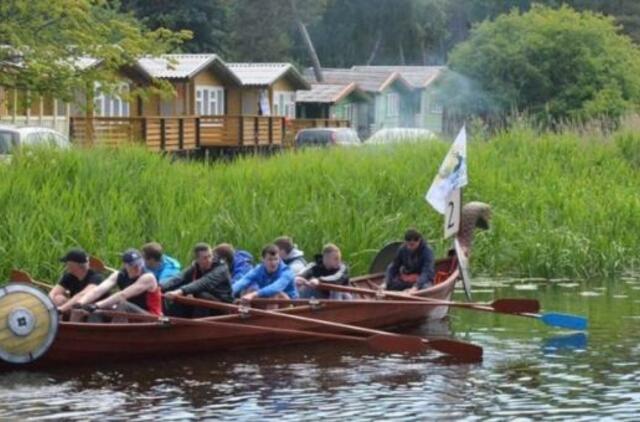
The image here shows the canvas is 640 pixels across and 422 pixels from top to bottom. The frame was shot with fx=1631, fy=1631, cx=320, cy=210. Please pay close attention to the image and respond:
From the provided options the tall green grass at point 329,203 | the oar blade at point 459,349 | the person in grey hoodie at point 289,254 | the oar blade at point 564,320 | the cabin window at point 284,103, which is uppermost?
the cabin window at point 284,103

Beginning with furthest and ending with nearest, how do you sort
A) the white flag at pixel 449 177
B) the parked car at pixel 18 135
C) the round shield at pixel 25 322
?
the parked car at pixel 18 135, the white flag at pixel 449 177, the round shield at pixel 25 322

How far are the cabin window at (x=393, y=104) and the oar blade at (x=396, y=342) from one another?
202 ft

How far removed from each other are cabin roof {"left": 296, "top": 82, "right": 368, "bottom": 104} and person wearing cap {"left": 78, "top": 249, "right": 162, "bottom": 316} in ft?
171

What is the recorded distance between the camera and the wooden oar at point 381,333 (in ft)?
56.2

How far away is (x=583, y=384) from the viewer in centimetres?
1599

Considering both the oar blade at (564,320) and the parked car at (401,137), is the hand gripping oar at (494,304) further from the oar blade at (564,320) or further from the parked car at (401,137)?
the parked car at (401,137)

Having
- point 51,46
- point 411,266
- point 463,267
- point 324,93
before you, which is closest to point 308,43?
point 324,93

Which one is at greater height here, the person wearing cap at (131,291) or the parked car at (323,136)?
the parked car at (323,136)

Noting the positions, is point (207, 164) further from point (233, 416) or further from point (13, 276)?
point (233, 416)

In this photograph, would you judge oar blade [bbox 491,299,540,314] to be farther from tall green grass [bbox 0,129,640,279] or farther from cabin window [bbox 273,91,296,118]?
cabin window [bbox 273,91,296,118]

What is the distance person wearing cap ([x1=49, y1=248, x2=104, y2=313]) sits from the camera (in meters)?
→ 17.3

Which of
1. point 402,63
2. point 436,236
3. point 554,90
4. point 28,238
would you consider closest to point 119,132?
point 554,90

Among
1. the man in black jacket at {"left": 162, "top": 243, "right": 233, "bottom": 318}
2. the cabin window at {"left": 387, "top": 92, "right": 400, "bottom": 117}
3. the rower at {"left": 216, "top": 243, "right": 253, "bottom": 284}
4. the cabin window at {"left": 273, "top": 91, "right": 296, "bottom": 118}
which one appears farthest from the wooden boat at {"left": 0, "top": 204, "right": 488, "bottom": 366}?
the cabin window at {"left": 387, "top": 92, "right": 400, "bottom": 117}

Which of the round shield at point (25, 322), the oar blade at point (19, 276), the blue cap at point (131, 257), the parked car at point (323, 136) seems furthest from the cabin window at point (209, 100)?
the round shield at point (25, 322)
